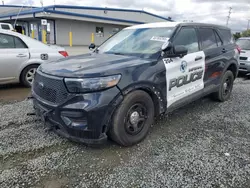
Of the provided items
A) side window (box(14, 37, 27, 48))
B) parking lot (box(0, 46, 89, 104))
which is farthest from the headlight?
side window (box(14, 37, 27, 48))

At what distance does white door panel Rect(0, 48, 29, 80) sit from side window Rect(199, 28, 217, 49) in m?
4.41

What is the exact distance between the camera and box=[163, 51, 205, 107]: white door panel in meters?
3.52

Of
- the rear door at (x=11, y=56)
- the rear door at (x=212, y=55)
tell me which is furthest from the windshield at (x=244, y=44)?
the rear door at (x=11, y=56)

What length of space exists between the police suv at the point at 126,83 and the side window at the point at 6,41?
9.26 ft

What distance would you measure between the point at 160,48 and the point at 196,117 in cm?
171

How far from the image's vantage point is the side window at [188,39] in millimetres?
3861

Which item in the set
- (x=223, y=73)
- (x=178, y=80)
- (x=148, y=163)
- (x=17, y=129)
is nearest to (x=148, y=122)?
(x=148, y=163)

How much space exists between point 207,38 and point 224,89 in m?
1.44

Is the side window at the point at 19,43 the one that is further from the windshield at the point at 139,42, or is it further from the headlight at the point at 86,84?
the headlight at the point at 86,84

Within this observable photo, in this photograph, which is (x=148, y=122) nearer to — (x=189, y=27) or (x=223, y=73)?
(x=189, y=27)

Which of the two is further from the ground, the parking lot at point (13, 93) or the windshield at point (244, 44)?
the windshield at point (244, 44)

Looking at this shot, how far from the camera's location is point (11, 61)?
5699 millimetres

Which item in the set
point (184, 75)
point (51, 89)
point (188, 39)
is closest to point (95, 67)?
point (51, 89)

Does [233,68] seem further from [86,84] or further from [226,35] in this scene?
[86,84]
